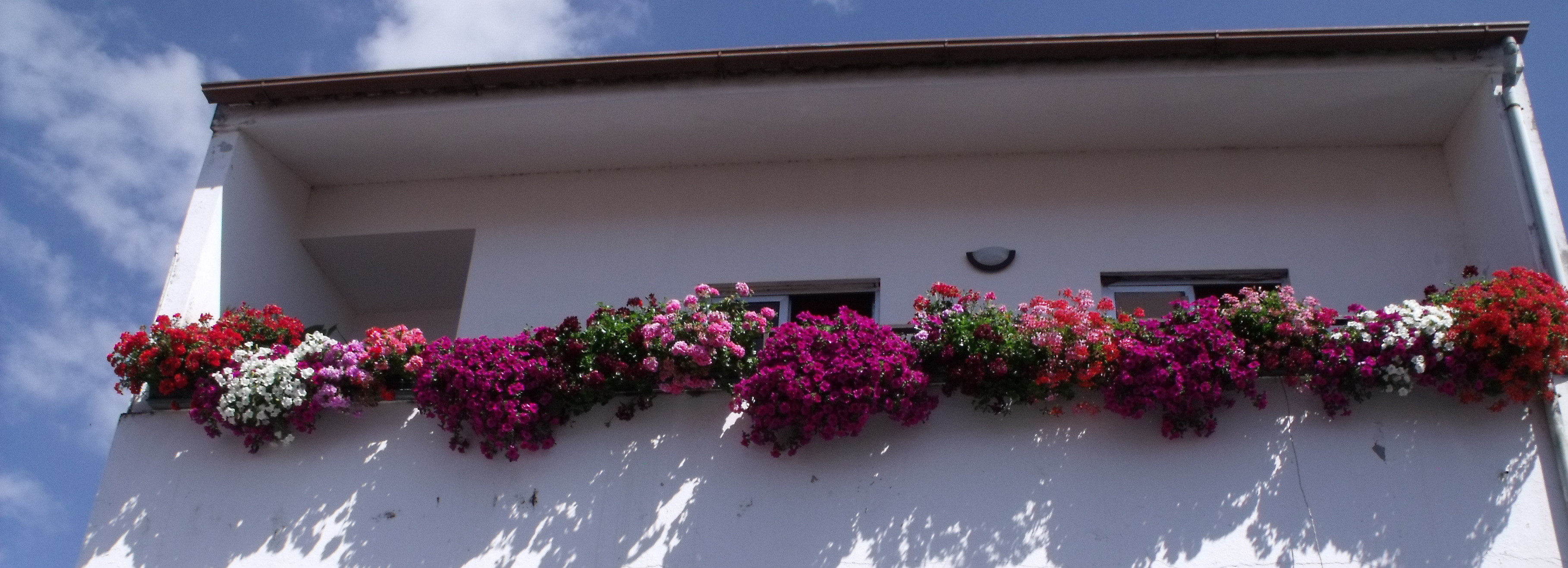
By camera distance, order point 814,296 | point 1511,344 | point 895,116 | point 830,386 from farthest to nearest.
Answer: point 814,296, point 895,116, point 830,386, point 1511,344

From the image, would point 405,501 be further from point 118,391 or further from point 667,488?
point 118,391

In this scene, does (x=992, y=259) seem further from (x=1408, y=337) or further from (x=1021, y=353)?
(x=1408, y=337)

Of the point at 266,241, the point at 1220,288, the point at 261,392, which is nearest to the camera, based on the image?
the point at 261,392

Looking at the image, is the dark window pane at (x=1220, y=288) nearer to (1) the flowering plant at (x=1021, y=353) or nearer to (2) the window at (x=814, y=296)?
(1) the flowering plant at (x=1021, y=353)

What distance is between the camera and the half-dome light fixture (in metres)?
9.31

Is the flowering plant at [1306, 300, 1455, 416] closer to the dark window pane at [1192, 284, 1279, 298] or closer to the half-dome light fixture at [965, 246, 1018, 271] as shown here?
the dark window pane at [1192, 284, 1279, 298]

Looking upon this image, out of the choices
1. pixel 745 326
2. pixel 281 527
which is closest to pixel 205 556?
pixel 281 527

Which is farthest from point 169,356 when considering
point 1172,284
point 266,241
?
point 1172,284

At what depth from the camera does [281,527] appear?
793 centimetres

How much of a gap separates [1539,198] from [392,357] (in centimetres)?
637

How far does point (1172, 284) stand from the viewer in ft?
30.4

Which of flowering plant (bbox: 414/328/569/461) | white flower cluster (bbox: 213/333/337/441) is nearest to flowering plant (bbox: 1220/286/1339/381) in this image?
flowering plant (bbox: 414/328/569/461)

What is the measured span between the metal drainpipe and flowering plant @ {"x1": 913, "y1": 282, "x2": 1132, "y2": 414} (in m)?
2.10

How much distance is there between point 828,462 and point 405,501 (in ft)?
7.46
